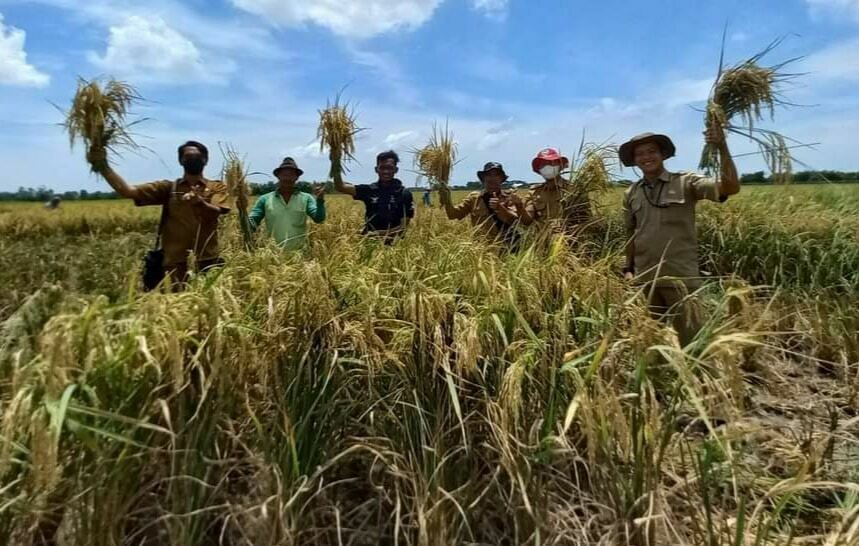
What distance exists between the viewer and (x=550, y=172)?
14.0 feet

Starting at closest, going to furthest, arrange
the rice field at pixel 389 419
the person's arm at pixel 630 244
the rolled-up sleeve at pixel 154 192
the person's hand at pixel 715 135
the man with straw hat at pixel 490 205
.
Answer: the rice field at pixel 389 419 → the person's hand at pixel 715 135 → the person's arm at pixel 630 244 → the rolled-up sleeve at pixel 154 192 → the man with straw hat at pixel 490 205

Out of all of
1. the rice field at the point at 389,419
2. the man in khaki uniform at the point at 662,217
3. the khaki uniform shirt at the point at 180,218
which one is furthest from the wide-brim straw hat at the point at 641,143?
the khaki uniform shirt at the point at 180,218

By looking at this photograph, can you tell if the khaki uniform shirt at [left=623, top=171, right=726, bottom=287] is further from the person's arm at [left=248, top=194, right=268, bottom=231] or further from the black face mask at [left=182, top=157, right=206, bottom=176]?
the black face mask at [left=182, top=157, right=206, bottom=176]

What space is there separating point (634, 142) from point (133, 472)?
323 centimetres

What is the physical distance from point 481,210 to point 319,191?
4.10ft

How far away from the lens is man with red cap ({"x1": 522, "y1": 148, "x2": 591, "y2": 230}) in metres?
4.24

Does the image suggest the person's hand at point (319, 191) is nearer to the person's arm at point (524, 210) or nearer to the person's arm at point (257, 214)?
the person's arm at point (257, 214)

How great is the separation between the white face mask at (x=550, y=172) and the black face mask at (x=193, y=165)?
7.72 feet

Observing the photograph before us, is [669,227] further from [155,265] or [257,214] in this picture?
[155,265]

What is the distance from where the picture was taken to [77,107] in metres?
3.54

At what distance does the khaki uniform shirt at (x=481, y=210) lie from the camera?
14.6ft

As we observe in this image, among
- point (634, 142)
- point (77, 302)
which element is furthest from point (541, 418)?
point (634, 142)

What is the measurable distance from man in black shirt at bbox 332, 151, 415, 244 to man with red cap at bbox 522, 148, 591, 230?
1008 millimetres

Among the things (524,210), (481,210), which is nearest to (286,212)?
(481,210)
